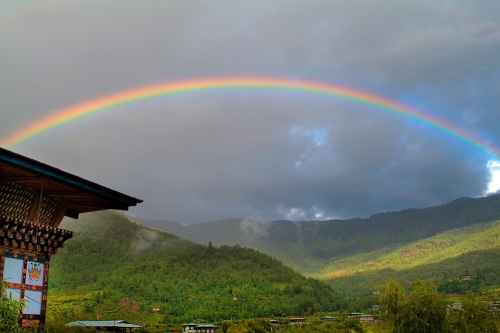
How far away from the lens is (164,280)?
4759 inches

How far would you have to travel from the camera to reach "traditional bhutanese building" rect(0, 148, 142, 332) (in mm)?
13195

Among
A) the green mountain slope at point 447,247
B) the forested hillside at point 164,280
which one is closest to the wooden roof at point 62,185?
the forested hillside at point 164,280

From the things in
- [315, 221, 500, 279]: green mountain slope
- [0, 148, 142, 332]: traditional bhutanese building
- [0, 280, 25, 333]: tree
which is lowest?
[0, 280, 25, 333]: tree

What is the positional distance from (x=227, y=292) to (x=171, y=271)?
1621 cm

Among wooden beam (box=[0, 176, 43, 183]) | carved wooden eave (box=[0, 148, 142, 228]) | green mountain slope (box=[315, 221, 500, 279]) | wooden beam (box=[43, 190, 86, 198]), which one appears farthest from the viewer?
green mountain slope (box=[315, 221, 500, 279])

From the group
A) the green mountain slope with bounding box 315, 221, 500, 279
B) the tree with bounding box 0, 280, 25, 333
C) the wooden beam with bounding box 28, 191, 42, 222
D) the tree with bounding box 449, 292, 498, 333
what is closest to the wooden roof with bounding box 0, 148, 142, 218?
the wooden beam with bounding box 28, 191, 42, 222

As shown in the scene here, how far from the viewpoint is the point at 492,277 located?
4771 inches

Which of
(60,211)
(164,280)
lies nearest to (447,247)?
(164,280)

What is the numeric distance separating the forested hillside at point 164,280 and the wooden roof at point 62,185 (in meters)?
70.1

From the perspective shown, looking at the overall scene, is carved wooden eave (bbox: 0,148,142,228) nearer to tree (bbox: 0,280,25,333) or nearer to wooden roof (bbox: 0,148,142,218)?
wooden roof (bbox: 0,148,142,218)

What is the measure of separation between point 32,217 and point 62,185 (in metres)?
1.43

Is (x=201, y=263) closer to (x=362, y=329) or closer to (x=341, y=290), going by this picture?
(x=341, y=290)

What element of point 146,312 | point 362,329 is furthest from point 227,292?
point 362,329

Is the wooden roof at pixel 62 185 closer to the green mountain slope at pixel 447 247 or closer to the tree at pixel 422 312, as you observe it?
the tree at pixel 422 312
